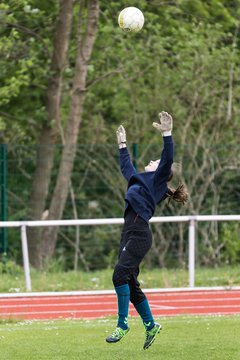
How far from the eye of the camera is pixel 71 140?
67.1ft

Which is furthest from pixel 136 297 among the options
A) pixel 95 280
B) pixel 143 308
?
pixel 95 280

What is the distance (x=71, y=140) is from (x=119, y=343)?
10.6m

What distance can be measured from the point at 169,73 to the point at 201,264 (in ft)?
15.6

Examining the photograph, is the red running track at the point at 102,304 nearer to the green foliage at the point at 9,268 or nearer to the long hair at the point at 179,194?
the green foliage at the point at 9,268

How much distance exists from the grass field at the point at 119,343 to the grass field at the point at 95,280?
4.02 meters

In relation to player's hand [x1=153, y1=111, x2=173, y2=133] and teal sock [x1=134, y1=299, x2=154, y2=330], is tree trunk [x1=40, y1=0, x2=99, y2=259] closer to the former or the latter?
teal sock [x1=134, y1=299, x2=154, y2=330]

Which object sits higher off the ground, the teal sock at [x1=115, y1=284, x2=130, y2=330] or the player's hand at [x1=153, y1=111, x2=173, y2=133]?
the player's hand at [x1=153, y1=111, x2=173, y2=133]

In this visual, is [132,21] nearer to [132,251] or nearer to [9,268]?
[132,251]

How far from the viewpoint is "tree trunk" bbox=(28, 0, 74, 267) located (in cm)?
1989

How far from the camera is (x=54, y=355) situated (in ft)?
30.6

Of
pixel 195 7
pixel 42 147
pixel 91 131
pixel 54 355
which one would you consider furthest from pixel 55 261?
pixel 54 355

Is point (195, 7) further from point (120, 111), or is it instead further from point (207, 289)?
point (207, 289)

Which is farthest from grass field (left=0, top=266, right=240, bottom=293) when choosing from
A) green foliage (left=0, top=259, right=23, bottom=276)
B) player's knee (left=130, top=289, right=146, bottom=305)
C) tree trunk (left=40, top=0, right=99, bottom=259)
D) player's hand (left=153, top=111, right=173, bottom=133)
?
player's hand (left=153, top=111, right=173, bottom=133)

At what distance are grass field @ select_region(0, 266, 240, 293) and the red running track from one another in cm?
61
